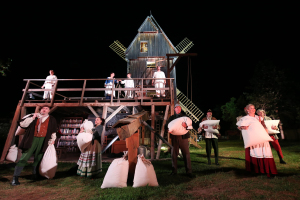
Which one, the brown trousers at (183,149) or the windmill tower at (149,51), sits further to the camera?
the windmill tower at (149,51)

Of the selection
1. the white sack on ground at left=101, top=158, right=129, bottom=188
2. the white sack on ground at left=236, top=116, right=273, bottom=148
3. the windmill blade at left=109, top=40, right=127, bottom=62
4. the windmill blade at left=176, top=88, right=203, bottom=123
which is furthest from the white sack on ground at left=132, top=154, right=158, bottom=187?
the windmill blade at left=109, top=40, right=127, bottom=62

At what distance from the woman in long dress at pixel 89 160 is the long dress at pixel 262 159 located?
12.0 ft

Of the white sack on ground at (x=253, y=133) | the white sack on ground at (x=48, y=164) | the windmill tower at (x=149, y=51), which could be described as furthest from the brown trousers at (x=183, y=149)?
the windmill tower at (x=149, y=51)

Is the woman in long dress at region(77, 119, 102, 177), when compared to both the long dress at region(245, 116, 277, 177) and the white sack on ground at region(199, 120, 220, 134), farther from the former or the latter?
the long dress at region(245, 116, 277, 177)

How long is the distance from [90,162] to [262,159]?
3.94 m

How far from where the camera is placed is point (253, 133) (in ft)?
11.3

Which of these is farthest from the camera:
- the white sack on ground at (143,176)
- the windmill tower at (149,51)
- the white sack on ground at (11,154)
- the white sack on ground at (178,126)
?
the windmill tower at (149,51)

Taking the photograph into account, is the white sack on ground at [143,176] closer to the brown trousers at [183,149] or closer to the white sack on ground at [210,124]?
the brown trousers at [183,149]

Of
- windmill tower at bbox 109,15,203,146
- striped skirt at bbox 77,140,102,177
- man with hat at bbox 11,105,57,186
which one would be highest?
windmill tower at bbox 109,15,203,146

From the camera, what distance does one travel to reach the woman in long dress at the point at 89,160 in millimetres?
4051

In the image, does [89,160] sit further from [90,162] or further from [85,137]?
[85,137]

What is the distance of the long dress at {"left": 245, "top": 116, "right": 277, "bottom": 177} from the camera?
3.40 metres

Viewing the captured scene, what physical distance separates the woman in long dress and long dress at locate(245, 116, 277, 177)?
3.67m

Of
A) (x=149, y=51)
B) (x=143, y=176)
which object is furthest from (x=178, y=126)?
(x=149, y=51)
